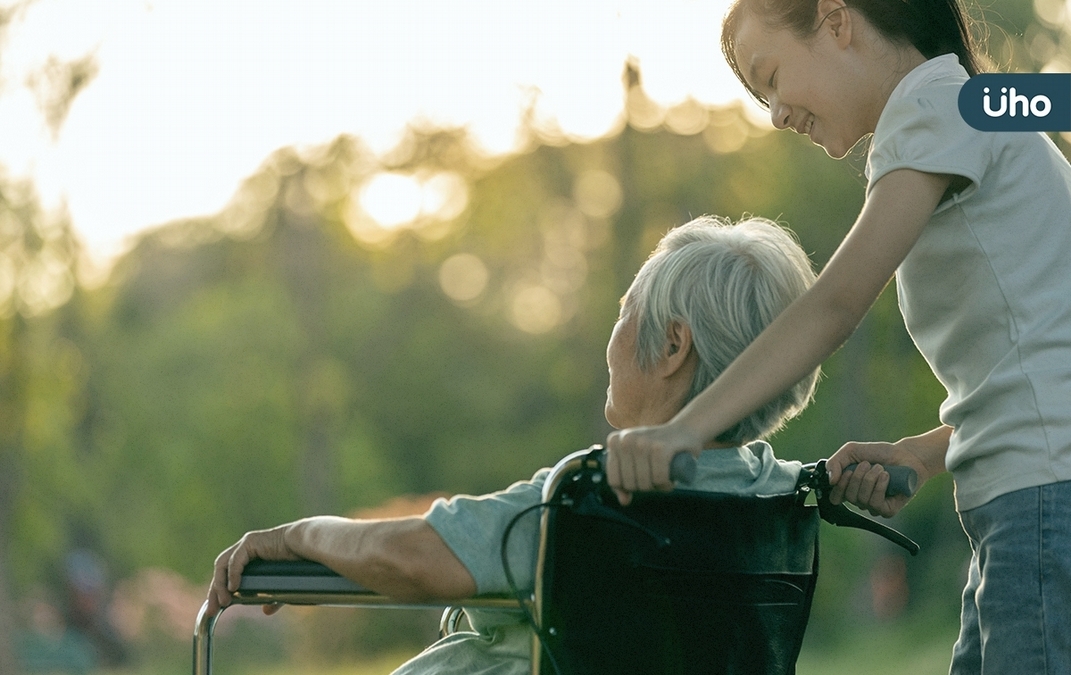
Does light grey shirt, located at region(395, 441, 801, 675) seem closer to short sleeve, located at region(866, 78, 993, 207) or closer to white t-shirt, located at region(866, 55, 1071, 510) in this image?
white t-shirt, located at region(866, 55, 1071, 510)

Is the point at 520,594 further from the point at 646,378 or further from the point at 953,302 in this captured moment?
the point at 953,302

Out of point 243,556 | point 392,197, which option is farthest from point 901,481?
point 392,197

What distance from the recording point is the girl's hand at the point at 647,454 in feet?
4.61

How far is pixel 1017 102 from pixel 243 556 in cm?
132

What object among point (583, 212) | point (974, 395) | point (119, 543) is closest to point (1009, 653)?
point (974, 395)

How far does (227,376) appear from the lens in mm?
26656

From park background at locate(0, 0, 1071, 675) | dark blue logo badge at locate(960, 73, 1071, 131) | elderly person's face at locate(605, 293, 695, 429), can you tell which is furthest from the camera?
park background at locate(0, 0, 1071, 675)

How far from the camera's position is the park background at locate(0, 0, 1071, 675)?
1109 centimetres

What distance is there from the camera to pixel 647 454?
4.65 ft

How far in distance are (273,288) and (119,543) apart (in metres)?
8.05

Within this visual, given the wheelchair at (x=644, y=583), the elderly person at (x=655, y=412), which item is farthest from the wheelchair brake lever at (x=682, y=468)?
the elderly person at (x=655, y=412)

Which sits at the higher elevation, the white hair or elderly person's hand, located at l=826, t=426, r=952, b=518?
the white hair

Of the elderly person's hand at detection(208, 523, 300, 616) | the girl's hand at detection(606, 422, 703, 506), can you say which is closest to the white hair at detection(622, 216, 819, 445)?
the girl's hand at detection(606, 422, 703, 506)

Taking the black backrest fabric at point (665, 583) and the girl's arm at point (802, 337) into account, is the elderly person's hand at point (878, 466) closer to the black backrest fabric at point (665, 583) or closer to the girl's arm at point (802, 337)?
the black backrest fabric at point (665, 583)
